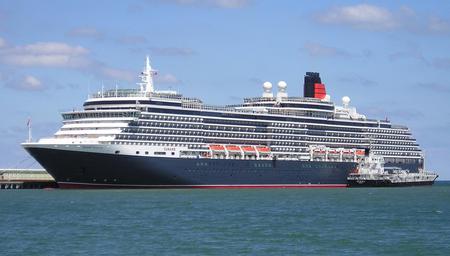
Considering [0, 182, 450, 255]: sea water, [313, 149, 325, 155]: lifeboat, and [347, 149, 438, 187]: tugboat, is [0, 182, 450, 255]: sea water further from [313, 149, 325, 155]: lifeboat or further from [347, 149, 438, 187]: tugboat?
[347, 149, 438, 187]: tugboat

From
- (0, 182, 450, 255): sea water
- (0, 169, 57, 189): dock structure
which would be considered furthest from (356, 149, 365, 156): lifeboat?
(0, 169, 57, 189): dock structure

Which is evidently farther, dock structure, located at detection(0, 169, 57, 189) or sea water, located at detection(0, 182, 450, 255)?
dock structure, located at detection(0, 169, 57, 189)

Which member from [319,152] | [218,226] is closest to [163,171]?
[319,152]

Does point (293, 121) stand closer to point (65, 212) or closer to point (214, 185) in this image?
point (214, 185)

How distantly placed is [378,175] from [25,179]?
5115cm

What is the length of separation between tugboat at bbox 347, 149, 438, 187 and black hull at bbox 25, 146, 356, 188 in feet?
32.3

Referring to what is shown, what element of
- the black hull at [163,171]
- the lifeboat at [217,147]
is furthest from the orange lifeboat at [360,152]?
the lifeboat at [217,147]

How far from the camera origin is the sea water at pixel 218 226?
171 ft

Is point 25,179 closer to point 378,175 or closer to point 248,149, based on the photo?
point 248,149

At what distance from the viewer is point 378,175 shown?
137250mm

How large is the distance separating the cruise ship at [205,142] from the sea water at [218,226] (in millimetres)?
10490

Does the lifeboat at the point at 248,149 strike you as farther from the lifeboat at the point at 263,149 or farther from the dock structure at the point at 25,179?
the dock structure at the point at 25,179

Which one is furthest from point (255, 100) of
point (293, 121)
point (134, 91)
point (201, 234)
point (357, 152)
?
point (201, 234)

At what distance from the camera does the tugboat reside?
135m
